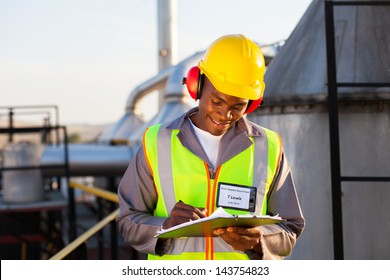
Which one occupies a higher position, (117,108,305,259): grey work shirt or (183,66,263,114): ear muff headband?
(183,66,263,114): ear muff headband

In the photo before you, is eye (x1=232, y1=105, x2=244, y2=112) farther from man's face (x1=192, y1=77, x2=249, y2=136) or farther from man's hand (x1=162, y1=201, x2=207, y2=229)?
man's hand (x1=162, y1=201, x2=207, y2=229)

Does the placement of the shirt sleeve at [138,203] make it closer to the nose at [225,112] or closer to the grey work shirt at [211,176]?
the grey work shirt at [211,176]

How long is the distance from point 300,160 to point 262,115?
1.85ft

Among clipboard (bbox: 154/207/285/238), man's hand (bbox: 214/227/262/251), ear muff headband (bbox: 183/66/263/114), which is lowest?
man's hand (bbox: 214/227/262/251)

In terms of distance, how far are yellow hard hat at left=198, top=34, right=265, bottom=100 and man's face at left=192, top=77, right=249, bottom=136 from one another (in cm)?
7

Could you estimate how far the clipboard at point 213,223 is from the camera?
6.58 feet

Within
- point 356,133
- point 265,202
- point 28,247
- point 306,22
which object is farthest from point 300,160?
point 28,247

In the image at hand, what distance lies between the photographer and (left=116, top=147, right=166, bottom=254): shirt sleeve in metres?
2.34

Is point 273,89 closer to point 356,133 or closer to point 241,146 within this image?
point 356,133

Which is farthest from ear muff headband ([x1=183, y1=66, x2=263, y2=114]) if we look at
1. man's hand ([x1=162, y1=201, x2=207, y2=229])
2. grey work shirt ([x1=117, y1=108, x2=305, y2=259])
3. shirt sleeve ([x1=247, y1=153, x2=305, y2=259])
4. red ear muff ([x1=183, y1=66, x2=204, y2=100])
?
man's hand ([x1=162, y1=201, x2=207, y2=229])

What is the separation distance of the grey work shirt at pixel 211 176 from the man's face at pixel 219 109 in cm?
9

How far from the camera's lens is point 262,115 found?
4.91 meters

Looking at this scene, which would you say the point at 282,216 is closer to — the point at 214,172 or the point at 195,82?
the point at 214,172

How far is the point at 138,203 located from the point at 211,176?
31 cm
